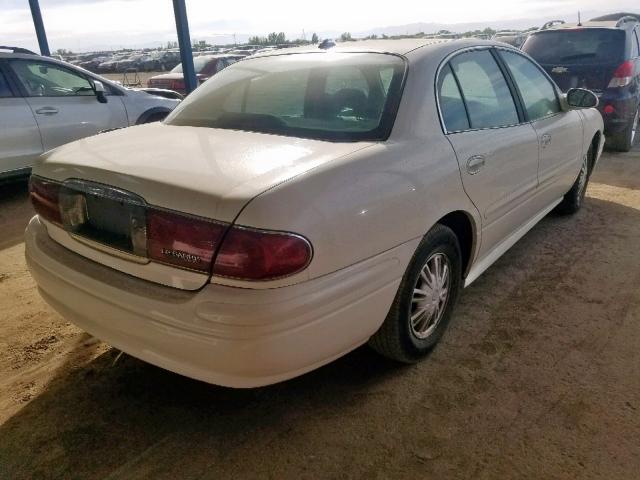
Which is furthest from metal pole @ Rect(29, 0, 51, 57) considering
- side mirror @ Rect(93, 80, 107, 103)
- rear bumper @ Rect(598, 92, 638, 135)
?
rear bumper @ Rect(598, 92, 638, 135)

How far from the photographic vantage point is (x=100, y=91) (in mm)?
6121

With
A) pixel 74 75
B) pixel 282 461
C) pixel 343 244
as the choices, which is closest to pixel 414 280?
pixel 343 244

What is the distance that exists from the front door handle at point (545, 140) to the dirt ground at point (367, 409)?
1.01 metres

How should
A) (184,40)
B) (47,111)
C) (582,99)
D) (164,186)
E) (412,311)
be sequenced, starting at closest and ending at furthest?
1. (164,186)
2. (412,311)
3. (582,99)
4. (47,111)
5. (184,40)

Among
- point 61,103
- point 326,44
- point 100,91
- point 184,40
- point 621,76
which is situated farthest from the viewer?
point 184,40

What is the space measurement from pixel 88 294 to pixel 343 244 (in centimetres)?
104

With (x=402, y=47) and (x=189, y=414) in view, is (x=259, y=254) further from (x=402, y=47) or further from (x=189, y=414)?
(x=402, y=47)

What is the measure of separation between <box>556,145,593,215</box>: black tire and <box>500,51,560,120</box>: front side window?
936mm

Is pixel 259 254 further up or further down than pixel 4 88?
further down

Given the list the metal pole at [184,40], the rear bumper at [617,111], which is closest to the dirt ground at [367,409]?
the rear bumper at [617,111]

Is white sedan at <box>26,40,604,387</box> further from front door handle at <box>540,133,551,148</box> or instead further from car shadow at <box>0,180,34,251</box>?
car shadow at <box>0,180,34,251</box>

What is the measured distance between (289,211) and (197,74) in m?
11.0

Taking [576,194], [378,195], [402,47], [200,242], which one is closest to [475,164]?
[402,47]

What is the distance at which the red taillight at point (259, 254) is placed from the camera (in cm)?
175
